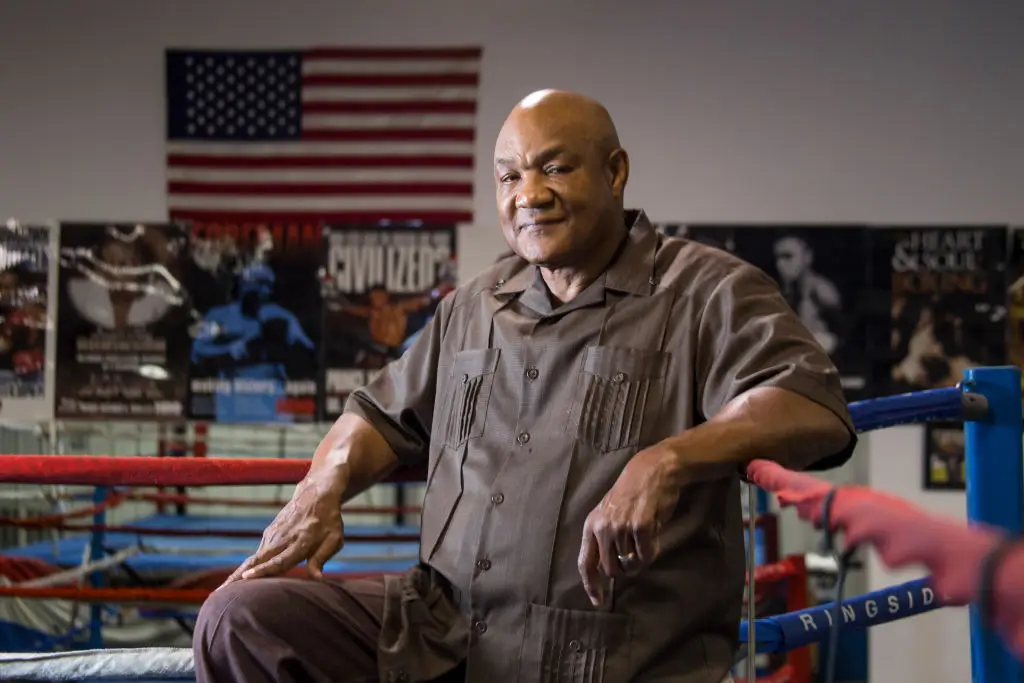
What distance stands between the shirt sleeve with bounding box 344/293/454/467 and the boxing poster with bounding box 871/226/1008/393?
2.92 metres

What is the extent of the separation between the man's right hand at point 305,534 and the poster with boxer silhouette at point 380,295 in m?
2.67

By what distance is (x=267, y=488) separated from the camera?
4848 millimetres

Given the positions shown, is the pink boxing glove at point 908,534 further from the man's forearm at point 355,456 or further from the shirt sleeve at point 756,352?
the man's forearm at point 355,456

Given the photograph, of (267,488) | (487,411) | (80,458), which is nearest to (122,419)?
(267,488)

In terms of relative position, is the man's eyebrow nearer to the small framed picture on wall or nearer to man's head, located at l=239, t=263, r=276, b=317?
man's head, located at l=239, t=263, r=276, b=317

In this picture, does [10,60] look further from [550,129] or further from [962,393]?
[962,393]

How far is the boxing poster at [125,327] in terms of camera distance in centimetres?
448

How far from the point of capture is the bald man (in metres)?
1.47

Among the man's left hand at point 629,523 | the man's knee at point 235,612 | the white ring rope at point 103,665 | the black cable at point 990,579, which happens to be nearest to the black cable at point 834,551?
the black cable at point 990,579

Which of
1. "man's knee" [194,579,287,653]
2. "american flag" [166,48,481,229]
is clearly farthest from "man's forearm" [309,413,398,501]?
"american flag" [166,48,481,229]

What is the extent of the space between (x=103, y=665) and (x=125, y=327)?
3.02 meters

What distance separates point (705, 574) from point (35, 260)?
3895mm

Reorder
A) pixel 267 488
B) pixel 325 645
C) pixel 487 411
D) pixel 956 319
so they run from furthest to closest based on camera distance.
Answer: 1. pixel 267 488
2. pixel 956 319
3. pixel 487 411
4. pixel 325 645

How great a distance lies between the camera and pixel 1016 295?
432cm
